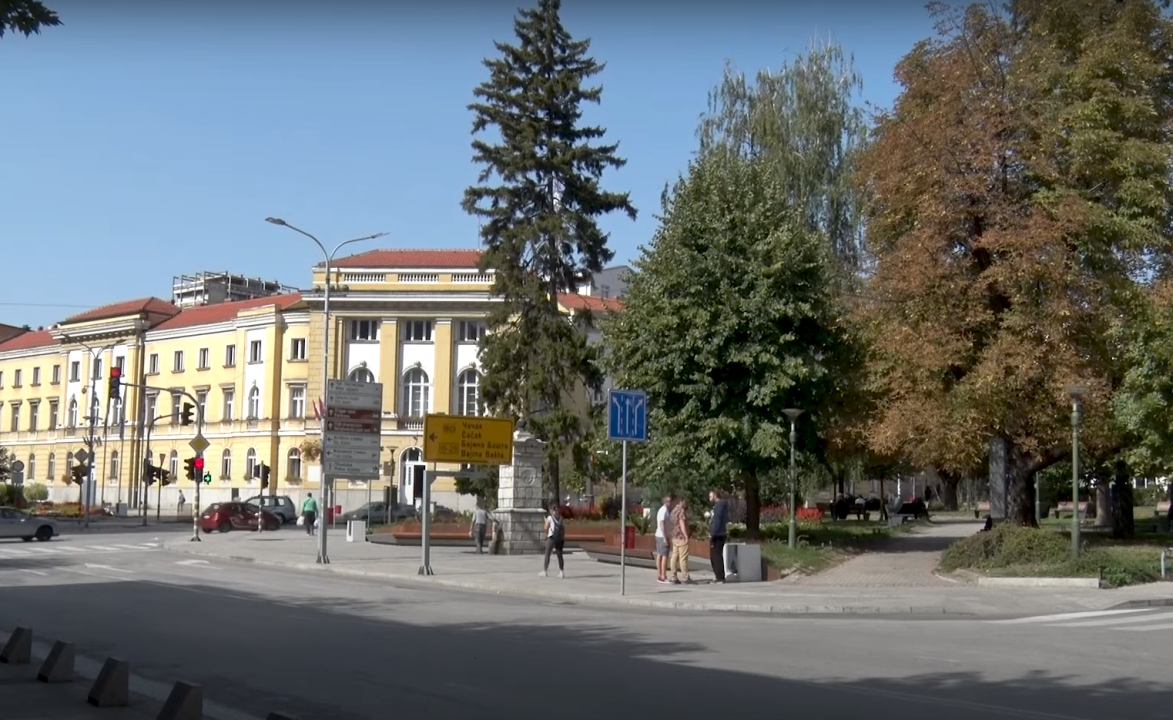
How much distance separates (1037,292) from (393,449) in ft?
155

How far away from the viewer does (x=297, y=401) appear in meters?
77.9

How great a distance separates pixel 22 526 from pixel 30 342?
6025 cm

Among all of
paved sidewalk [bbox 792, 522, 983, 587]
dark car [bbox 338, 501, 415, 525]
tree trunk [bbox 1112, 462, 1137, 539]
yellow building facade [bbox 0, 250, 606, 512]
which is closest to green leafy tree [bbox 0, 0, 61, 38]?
paved sidewalk [bbox 792, 522, 983, 587]

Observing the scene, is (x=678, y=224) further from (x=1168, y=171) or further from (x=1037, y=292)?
(x=1168, y=171)

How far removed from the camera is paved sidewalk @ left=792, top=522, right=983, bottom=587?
2595cm

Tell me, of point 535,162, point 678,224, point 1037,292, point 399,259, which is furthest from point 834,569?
point 399,259

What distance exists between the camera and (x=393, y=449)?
2776 inches

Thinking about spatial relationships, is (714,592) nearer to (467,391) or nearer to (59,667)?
(59,667)

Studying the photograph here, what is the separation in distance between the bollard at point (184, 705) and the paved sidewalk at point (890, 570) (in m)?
17.8

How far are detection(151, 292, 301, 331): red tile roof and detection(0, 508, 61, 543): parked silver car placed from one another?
35.7 metres

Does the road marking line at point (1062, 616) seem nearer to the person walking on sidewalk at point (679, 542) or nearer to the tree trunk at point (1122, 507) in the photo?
the person walking on sidewalk at point (679, 542)

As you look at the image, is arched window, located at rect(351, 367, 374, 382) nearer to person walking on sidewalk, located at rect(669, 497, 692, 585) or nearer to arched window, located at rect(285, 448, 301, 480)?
arched window, located at rect(285, 448, 301, 480)

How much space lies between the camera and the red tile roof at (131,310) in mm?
88875

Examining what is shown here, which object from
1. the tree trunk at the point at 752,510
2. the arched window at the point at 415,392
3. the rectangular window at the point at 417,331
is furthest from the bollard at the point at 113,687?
the rectangular window at the point at 417,331
